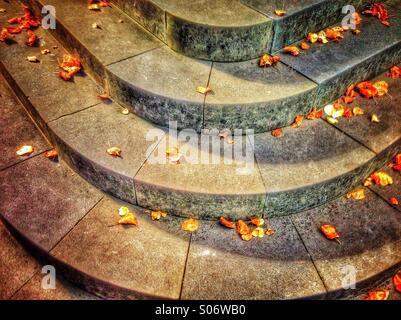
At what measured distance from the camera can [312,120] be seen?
129 inches

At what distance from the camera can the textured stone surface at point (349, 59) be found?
322 cm

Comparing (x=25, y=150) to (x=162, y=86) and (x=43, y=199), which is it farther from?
(x=162, y=86)

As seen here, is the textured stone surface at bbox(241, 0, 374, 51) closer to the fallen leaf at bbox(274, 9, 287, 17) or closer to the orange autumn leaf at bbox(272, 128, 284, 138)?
the fallen leaf at bbox(274, 9, 287, 17)

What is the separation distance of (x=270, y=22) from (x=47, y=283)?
315 cm

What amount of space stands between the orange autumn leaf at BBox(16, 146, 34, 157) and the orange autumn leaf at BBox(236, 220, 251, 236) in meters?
2.19

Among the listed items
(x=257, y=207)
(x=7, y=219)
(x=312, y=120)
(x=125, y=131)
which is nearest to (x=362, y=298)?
(x=257, y=207)

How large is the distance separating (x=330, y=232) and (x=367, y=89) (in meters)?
1.72

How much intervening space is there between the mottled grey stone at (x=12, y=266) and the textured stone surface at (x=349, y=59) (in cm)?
313

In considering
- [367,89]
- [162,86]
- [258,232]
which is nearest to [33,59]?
[162,86]

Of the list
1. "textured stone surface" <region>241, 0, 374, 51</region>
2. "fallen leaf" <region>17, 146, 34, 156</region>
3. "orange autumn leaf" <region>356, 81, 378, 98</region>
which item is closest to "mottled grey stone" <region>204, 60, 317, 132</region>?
"textured stone surface" <region>241, 0, 374, 51</region>

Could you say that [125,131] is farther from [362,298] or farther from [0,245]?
[362,298]

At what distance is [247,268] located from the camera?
2.63 meters

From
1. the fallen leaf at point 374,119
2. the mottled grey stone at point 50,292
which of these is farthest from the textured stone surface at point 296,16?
the mottled grey stone at point 50,292

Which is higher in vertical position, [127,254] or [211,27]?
[211,27]
